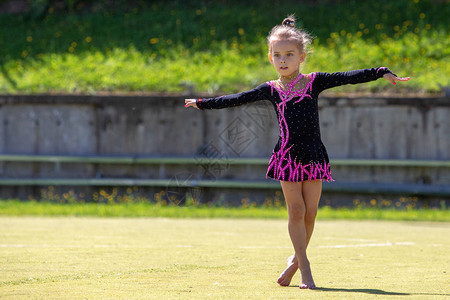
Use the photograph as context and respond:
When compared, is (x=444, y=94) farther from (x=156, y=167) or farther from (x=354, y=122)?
(x=156, y=167)

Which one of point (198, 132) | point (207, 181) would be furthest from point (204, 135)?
point (207, 181)

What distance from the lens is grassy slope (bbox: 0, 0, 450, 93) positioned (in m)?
→ 21.3

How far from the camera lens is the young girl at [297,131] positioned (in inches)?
280

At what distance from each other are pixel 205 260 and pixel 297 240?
64.9 inches

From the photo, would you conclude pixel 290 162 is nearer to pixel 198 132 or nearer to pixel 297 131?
pixel 297 131

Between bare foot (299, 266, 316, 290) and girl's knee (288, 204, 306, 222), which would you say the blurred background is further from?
bare foot (299, 266, 316, 290)

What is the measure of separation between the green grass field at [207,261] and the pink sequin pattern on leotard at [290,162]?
0.89m

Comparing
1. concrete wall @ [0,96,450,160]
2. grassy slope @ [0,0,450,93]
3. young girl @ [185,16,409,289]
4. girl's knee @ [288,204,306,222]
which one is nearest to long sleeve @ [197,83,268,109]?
young girl @ [185,16,409,289]

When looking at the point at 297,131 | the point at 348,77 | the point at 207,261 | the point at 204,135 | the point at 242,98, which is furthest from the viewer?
the point at 204,135

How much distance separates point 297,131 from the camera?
717cm

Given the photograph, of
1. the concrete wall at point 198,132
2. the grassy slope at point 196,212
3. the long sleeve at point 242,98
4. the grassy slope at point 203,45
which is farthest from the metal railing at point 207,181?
the long sleeve at point 242,98

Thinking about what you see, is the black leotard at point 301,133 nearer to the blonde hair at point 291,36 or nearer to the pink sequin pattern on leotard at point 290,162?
the pink sequin pattern on leotard at point 290,162

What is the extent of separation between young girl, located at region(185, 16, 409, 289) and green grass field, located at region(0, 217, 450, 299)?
22.1 inches

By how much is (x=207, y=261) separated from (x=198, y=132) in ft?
33.1
